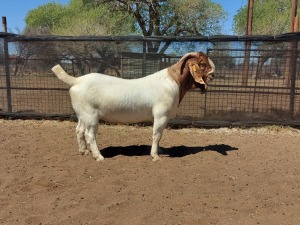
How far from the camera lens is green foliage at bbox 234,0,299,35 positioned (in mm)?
29641

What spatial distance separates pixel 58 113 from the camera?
332 inches

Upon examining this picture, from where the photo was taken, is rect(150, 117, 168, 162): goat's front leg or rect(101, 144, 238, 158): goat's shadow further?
rect(101, 144, 238, 158): goat's shadow

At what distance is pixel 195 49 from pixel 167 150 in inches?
110

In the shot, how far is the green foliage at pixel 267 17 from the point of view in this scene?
29.6 meters

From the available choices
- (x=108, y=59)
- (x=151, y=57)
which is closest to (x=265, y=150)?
(x=151, y=57)

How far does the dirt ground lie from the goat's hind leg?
0.60 ft

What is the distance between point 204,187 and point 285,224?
1172 mm

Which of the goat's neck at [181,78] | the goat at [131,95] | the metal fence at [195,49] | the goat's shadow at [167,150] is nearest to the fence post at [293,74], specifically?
the metal fence at [195,49]

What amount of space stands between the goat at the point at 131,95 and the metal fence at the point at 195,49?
2.20 m

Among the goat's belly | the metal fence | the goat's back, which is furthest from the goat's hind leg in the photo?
the metal fence

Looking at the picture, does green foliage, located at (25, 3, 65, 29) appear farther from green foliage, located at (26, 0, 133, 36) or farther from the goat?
the goat

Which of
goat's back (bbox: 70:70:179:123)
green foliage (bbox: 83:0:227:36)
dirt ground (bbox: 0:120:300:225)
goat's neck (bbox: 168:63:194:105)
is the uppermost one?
green foliage (bbox: 83:0:227:36)

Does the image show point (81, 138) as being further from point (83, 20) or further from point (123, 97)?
point (83, 20)

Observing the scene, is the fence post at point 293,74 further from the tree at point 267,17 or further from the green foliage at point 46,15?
the green foliage at point 46,15
